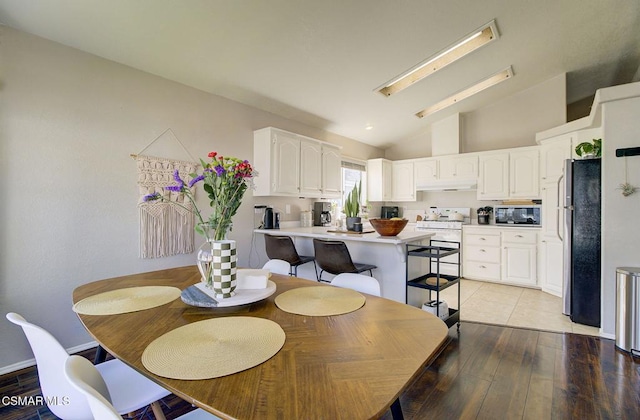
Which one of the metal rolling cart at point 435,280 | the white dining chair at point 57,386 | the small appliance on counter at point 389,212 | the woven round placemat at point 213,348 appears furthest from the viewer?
the small appliance on counter at point 389,212

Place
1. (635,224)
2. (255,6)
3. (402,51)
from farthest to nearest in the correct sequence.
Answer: (402,51) < (635,224) < (255,6)

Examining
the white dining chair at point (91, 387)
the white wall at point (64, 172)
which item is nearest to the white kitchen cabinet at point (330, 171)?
the white wall at point (64, 172)

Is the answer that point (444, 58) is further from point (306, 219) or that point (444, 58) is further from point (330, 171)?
point (306, 219)

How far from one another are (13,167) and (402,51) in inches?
135

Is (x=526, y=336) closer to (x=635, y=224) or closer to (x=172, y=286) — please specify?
(x=635, y=224)

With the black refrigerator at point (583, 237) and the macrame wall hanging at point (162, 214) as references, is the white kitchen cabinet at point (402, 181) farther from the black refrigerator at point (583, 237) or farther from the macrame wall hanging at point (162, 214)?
the macrame wall hanging at point (162, 214)

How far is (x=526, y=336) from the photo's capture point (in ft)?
8.77

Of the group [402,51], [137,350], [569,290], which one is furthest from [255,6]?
[569,290]

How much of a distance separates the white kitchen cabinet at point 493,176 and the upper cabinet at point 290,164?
8.26 ft

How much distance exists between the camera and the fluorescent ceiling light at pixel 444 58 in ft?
9.88

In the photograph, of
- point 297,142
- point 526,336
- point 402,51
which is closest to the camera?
point 526,336

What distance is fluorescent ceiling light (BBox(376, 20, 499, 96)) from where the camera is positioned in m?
3.01

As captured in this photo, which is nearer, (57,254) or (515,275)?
(57,254)

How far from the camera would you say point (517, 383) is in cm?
195
